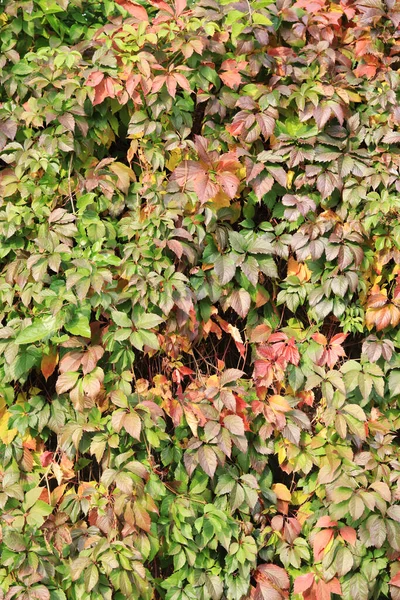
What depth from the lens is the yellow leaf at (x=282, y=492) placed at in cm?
250

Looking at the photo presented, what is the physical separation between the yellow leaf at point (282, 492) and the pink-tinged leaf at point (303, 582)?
0.85ft

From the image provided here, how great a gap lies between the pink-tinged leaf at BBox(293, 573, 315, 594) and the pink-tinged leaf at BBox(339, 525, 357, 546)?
182 millimetres

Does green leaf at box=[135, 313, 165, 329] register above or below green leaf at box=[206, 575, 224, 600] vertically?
above

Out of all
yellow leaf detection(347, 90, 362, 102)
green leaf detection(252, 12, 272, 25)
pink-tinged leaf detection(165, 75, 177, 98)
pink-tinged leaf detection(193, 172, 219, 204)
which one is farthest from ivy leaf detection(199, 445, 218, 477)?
green leaf detection(252, 12, 272, 25)

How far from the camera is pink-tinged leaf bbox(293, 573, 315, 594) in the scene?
240 centimetres

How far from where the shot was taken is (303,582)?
7.90 ft

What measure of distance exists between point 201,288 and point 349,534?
0.97 m

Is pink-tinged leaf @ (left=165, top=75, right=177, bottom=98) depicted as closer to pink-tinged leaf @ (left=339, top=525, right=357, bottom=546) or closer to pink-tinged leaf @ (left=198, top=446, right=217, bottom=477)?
pink-tinged leaf @ (left=198, top=446, right=217, bottom=477)

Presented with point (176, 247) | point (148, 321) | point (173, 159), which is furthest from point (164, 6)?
point (148, 321)

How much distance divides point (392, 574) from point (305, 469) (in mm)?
450

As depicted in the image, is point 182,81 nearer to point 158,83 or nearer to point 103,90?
point 158,83

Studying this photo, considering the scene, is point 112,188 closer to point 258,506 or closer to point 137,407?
point 137,407

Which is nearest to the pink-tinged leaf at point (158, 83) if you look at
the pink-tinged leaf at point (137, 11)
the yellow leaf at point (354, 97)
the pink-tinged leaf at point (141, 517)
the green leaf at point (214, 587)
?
the pink-tinged leaf at point (137, 11)

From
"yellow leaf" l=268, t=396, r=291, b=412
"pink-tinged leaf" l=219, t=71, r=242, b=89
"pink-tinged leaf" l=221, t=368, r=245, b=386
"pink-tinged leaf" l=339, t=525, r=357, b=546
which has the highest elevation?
"pink-tinged leaf" l=219, t=71, r=242, b=89
